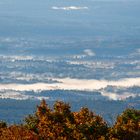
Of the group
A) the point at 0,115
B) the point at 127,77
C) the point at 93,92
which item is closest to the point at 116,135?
the point at 0,115

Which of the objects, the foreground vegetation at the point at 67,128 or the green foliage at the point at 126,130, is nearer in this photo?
the foreground vegetation at the point at 67,128

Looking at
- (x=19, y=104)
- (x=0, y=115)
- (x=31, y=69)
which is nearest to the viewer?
(x=0, y=115)

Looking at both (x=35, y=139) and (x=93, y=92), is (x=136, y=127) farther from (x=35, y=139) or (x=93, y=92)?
(x=93, y=92)

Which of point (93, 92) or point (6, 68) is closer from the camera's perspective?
→ point (93, 92)

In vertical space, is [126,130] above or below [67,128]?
below

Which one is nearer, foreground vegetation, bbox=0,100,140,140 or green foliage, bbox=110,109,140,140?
foreground vegetation, bbox=0,100,140,140

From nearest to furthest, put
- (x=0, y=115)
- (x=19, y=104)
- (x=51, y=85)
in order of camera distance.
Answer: (x=0, y=115), (x=19, y=104), (x=51, y=85)
